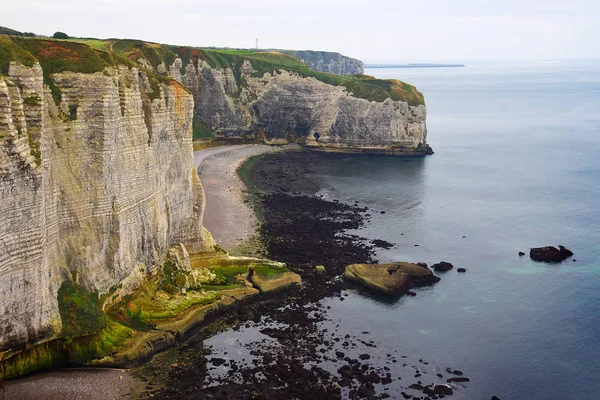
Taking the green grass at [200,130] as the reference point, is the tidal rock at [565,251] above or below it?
below

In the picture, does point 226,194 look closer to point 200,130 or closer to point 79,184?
point 200,130

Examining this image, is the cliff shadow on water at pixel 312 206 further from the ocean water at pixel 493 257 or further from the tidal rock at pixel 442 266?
the tidal rock at pixel 442 266

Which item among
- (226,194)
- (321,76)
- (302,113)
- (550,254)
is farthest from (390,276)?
(321,76)

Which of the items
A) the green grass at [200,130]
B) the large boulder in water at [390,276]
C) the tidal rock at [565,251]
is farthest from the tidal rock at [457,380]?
the green grass at [200,130]

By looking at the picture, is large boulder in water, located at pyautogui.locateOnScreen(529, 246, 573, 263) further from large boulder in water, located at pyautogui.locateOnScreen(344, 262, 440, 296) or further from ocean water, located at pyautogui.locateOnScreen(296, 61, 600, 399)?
large boulder in water, located at pyautogui.locateOnScreen(344, 262, 440, 296)

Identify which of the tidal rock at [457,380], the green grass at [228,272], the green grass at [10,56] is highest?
the green grass at [10,56]

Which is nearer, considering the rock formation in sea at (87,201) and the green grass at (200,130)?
the rock formation in sea at (87,201)
